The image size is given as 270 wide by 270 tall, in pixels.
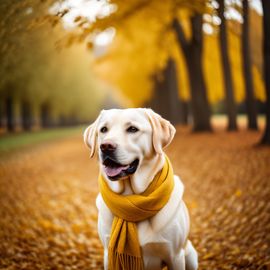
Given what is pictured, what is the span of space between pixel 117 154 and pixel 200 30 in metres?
9.69

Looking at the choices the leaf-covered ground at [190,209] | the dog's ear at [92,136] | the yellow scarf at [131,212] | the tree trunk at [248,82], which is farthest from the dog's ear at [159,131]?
the tree trunk at [248,82]

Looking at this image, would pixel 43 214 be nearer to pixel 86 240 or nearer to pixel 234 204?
pixel 86 240

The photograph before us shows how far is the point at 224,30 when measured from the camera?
11234mm

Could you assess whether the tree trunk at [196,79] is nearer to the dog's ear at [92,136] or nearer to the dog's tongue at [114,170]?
the dog's ear at [92,136]

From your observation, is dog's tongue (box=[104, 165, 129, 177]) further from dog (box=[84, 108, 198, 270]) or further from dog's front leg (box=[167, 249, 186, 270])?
dog's front leg (box=[167, 249, 186, 270])

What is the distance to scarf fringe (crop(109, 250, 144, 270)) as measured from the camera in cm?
309

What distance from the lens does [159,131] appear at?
3068mm

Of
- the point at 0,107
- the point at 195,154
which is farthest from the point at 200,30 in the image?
the point at 0,107

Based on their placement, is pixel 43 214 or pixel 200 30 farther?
pixel 200 30

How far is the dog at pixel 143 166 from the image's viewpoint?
2.93 m

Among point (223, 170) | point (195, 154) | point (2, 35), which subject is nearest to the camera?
point (2, 35)

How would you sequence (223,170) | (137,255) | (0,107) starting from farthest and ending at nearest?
(0,107) < (223,170) < (137,255)

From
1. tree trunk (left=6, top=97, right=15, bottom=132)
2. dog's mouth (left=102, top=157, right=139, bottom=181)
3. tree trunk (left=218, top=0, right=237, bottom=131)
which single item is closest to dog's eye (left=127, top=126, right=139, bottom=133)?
dog's mouth (left=102, top=157, right=139, bottom=181)

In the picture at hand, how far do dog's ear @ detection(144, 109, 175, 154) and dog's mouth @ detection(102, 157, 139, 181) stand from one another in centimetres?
30
